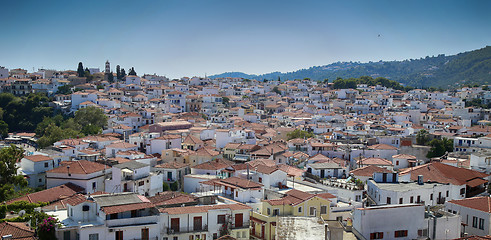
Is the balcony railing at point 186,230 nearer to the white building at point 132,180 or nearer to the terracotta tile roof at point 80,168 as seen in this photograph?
the white building at point 132,180

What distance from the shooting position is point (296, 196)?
72.1 feet

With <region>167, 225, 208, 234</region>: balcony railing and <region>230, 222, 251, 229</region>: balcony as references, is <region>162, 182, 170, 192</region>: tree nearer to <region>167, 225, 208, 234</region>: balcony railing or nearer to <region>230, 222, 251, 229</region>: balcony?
<region>167, 225, 208, 234</region>: balcony railing

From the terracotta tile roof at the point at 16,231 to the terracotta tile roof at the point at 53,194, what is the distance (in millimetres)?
4471

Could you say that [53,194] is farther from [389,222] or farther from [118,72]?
[118,72]

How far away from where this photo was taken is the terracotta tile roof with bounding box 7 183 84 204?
21.7 metres

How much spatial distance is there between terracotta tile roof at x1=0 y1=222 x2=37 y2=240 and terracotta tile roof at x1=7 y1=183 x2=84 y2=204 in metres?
4.47

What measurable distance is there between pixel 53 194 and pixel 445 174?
75.5 ft

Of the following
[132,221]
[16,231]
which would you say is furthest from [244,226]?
[16,231]

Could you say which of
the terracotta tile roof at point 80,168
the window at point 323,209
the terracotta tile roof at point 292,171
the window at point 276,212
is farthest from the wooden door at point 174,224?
the terracotta tile roof at point 292,171

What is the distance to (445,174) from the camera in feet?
89.6

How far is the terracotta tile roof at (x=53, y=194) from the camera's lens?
21.7 metres

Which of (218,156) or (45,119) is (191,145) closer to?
(218,156)

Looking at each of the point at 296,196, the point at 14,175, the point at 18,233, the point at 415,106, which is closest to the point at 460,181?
the point at 296,196

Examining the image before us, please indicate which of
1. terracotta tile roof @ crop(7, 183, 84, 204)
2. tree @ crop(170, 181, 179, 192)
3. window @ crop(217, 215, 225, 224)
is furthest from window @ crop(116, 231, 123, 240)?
tree @ crop(170, 181, 179, 192)
